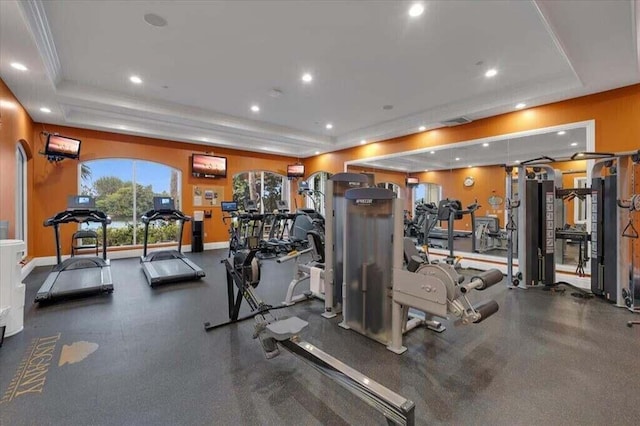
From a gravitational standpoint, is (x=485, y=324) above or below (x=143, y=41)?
below

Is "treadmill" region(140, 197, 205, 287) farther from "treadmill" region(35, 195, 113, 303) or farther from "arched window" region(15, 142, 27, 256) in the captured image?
"arched window" region(15, 142, 27, 256)

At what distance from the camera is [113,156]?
23.9ft

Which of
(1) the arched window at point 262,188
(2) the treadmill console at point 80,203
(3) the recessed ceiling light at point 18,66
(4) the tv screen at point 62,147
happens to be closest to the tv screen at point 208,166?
(1) the arched window at point 262,188

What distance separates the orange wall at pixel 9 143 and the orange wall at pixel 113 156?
1.48 m

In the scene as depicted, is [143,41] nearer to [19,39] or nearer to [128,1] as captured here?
[128,1]

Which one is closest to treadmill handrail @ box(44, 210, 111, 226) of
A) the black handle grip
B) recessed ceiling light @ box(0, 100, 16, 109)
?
recessed ceiling light @ box(0, 100, 16, 109)

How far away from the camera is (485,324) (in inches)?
129

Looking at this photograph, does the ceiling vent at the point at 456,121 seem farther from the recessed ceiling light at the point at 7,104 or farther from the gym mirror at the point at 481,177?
the recessed ceiling light at the point at 7,104

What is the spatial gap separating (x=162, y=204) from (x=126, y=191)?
223 cm

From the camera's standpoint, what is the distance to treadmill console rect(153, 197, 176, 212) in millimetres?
6244

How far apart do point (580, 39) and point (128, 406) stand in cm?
548

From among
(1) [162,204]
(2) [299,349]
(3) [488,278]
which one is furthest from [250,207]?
(3) [488,278]

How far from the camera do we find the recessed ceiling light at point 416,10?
9.90ft

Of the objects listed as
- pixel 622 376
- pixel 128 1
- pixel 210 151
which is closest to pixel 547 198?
pixel 622 376
